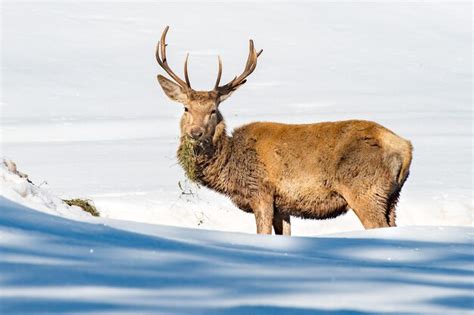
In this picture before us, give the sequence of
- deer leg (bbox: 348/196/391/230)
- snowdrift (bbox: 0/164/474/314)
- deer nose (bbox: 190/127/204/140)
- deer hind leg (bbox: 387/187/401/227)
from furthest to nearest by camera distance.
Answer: deer nose (bbox: 190/127/204/140) < deer hind leg (bbox: 387/187/401/227) < deer leg (bbox: 348/196/391/230) < snowdrift (bbox: 0/164/474/314)

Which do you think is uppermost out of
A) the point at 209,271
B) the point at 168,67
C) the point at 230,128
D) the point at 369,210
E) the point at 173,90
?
the point at 168,67

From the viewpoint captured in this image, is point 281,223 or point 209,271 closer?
point 209,271

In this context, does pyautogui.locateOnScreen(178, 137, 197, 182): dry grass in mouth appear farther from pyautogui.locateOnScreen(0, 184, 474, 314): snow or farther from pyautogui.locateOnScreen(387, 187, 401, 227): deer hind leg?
pyautogui.locateOnScreen(0, 184, 474, 314): snow

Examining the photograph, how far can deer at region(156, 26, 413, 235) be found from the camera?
9.75 metres

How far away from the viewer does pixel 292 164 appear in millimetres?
10133

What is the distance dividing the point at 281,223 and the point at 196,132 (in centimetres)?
117

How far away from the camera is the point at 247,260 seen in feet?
17.5

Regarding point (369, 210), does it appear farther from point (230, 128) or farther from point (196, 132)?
point (230, 128)

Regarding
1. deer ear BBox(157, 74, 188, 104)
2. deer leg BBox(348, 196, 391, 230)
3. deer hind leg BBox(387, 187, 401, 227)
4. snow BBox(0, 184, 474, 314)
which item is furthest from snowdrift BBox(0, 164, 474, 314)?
deer ear BBox(157, 74, 188, 104)

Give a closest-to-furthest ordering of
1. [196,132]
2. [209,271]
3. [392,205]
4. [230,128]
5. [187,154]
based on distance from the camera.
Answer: [209,271]
[392,205]
[196,132]
[187,154]
[230,128]

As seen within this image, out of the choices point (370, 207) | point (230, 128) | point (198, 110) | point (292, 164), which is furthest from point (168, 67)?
point (230, 128)

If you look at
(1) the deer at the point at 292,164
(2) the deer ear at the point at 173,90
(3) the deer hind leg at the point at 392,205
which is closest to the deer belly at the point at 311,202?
(1) the deer at the point at 292,164

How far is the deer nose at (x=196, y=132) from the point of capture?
10.1m

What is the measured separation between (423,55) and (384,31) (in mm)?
3099
